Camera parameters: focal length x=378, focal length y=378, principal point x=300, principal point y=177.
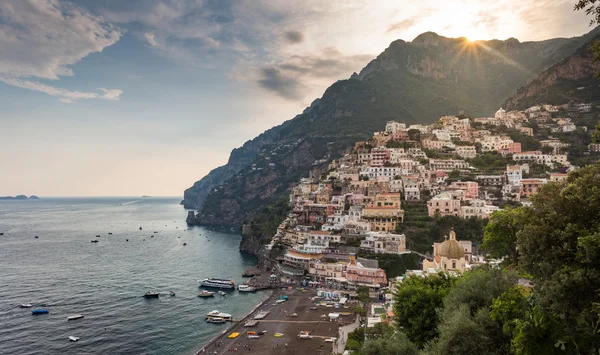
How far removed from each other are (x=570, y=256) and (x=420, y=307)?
16.4 m

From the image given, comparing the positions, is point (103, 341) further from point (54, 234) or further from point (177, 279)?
point (54, 234)

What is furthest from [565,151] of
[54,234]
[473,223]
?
[54,234]

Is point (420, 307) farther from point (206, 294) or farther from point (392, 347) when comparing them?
point (206, 294)

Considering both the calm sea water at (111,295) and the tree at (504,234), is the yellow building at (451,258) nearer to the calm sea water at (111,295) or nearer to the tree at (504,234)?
the tree at (504,234)

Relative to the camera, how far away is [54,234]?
143375mm

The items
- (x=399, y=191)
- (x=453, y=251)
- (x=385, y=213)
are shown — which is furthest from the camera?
(x=399, y=191)

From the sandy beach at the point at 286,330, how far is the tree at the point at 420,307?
53.6 ft

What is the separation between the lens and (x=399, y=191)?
91.1 metres

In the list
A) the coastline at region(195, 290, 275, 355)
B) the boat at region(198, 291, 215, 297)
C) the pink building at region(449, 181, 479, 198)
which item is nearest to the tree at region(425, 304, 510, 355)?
the coastline at region(195, 290, 275, 355)

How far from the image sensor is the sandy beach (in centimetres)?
4497

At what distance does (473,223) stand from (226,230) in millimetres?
122074

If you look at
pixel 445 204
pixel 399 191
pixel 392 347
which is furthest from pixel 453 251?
pixel 399 191

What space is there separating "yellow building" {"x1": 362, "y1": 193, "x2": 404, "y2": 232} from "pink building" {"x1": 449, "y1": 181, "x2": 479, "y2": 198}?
14407 millimetres

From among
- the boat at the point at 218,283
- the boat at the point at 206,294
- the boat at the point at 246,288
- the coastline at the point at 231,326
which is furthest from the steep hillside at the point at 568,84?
the boat at the point at 206,294
